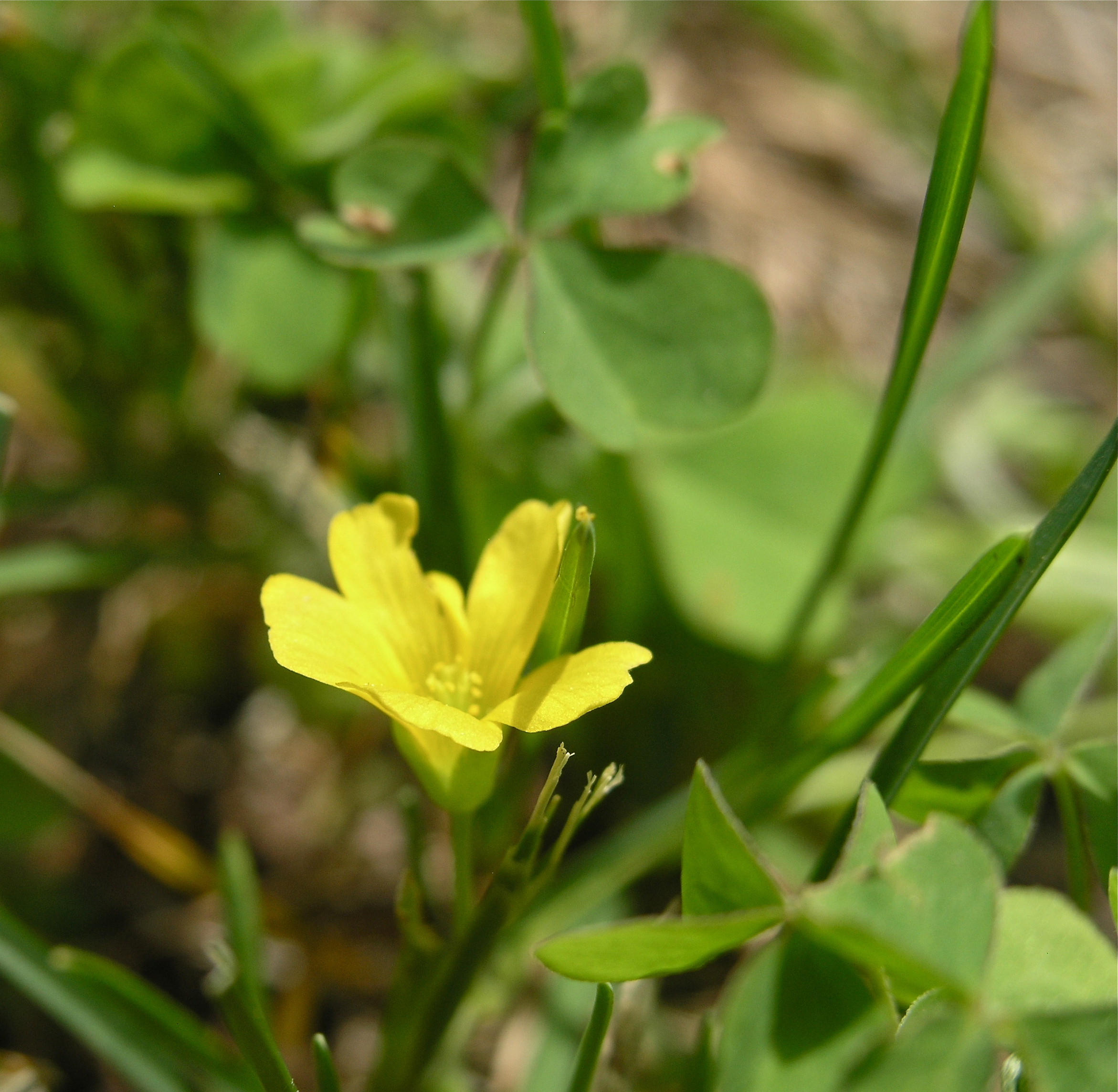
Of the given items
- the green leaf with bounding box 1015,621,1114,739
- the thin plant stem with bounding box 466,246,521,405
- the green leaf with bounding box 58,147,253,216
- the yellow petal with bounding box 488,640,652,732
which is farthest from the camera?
the green leaf with bounding box 58,147,253,216

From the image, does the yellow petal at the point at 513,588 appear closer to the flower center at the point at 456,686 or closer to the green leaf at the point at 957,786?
the flower center at the point at 456,686

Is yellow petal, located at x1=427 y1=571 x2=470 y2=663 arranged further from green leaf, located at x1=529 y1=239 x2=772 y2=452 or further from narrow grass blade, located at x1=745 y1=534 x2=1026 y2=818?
narrow grass blade, located at x1=745 y1=534 x2=1026 y2=818

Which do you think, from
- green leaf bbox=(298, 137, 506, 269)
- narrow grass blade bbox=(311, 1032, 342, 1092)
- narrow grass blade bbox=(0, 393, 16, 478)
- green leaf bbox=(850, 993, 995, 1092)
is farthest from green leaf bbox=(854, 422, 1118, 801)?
narrow grass blade bbox=(0, 393, 16, 478)

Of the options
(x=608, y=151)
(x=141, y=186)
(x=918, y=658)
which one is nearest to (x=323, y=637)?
(x=918, y=658)

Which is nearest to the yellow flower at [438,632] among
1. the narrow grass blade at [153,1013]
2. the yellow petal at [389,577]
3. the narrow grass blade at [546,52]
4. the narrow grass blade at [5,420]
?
the yellow petal at [389,577]

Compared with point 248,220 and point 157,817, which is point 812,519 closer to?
point 248,220

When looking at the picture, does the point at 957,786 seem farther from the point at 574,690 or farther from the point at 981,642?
the point at 574,690
